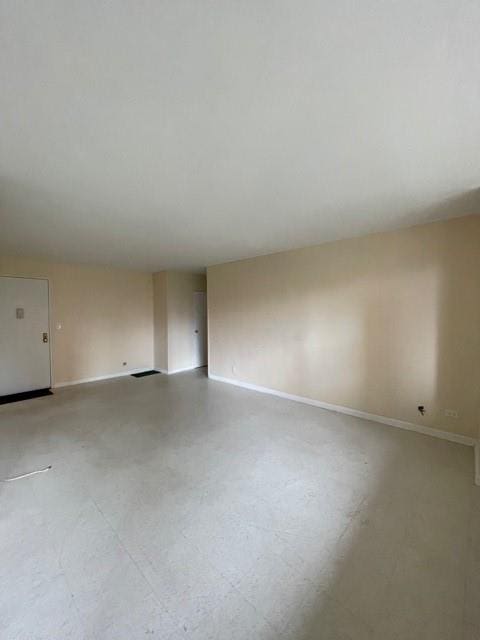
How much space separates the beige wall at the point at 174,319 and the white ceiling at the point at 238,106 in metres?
3.68

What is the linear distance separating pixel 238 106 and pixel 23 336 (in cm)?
548

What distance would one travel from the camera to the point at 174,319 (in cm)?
655

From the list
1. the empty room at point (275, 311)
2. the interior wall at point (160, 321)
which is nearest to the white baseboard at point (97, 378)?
the interior wall at point (160, 321)

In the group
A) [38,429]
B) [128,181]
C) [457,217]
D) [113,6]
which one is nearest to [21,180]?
[128,181]

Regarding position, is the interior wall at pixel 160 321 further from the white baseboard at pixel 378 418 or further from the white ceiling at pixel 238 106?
the white ceiling at pixel 238 106

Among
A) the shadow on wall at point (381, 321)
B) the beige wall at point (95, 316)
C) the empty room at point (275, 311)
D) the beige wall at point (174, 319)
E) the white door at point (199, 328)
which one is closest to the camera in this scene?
the empty room at point (275, 311)

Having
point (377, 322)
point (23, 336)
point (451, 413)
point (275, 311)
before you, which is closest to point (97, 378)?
point (23, 336)

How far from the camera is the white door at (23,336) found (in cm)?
485

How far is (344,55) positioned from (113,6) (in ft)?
2.81

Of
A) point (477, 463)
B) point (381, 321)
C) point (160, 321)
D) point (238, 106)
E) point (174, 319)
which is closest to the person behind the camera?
point (238, 106)

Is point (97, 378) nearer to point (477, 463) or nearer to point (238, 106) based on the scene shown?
point (238, 106)

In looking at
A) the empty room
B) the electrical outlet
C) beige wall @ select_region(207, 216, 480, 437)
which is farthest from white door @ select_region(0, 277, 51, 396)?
the electrical outlet

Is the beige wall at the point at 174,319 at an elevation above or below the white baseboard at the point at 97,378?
above

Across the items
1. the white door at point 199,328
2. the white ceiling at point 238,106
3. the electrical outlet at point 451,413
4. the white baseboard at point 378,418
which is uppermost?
the white ceiling at point 238,106
